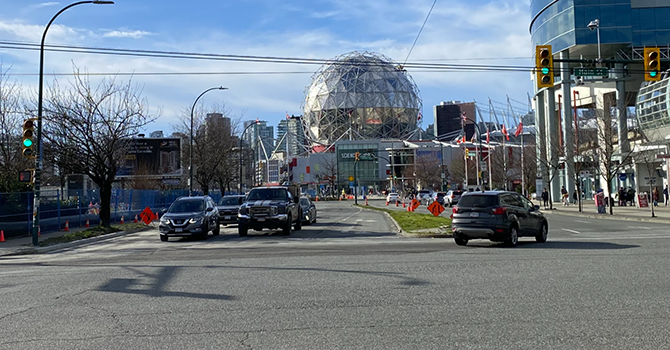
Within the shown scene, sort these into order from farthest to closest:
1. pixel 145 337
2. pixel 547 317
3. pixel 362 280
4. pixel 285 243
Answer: pixel 285 243, pixel 362 280, pixel 547 317, pixel 145 337

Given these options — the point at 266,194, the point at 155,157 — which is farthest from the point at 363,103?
the point at 266,194

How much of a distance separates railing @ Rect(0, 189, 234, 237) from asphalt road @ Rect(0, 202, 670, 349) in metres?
10.7

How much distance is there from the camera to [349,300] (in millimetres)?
9617

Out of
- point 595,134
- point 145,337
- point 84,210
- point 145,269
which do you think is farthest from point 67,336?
point 595,134

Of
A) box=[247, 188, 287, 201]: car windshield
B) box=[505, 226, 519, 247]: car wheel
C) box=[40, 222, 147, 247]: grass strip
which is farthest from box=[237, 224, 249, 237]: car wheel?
box=[505, 226, 519, 247]: car wheel

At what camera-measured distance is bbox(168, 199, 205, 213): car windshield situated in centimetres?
2619

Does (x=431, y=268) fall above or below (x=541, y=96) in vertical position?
below

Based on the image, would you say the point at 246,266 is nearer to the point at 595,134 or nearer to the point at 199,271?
the point at 199,271

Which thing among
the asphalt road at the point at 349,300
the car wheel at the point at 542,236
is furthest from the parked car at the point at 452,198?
the asphalt road at the point at 349,300

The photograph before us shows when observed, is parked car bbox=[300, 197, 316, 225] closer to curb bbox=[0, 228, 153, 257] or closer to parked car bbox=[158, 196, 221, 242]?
parked car bbox=[158, 196, 221, 242]

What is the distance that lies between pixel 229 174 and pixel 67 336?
5167cm

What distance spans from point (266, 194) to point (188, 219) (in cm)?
370

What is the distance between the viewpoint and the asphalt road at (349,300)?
7230 mm

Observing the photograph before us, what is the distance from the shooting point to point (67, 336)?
7609 millimetres
